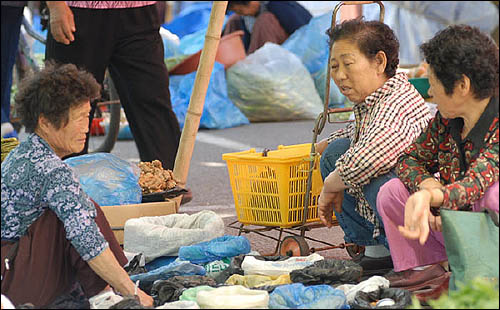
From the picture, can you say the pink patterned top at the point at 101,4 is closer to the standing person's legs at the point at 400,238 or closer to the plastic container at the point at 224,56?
the standing person's legs at the point at 400,238

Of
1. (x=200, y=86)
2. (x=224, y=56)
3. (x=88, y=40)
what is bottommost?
(x=224, y=56)

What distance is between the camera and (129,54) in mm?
4348

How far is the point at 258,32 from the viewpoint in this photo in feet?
32.0

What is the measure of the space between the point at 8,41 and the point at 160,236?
2336 mm

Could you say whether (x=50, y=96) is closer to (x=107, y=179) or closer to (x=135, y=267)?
(x=135, y=267)

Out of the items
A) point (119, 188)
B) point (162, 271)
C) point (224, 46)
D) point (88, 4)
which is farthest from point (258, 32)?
point (162, 271)

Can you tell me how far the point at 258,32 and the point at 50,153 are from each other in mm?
7473

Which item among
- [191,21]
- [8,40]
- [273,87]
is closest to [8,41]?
[8,40]

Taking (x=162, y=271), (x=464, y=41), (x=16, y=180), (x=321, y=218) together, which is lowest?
(x=162, y=271)

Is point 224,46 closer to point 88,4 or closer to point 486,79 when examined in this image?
Answer: point 88,4

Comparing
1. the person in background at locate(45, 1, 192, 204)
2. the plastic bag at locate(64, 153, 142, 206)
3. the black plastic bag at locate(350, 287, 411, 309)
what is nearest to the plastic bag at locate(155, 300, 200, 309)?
the black plastic bag at locate(350, 287, 411, 309)

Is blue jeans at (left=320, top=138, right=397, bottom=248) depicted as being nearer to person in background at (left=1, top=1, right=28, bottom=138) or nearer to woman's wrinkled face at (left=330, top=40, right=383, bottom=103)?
woman's wrinkled face at (left=330, top=40, right=383, bottom=103)

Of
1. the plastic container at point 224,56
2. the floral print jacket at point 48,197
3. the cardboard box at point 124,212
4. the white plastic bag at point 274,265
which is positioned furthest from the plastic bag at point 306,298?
the plastic container at point 224,56

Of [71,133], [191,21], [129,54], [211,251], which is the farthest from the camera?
[191,21]
